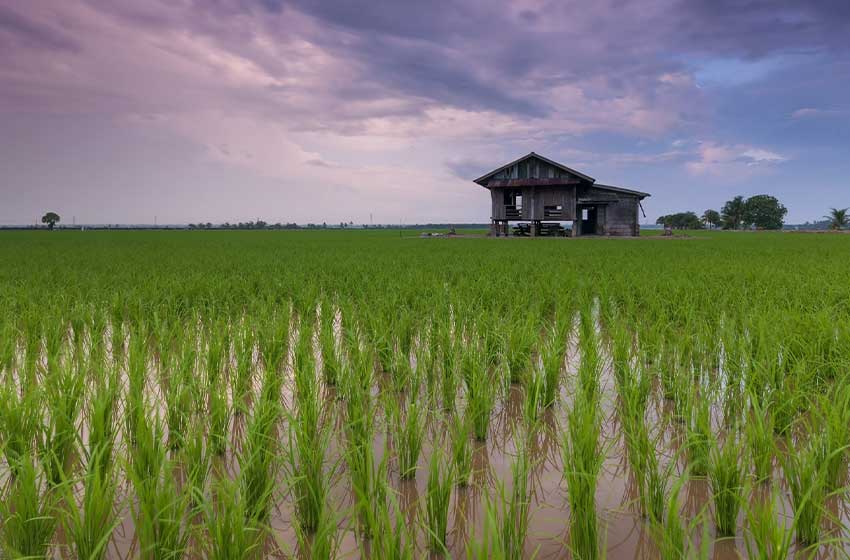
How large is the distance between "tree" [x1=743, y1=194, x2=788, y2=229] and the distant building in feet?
235

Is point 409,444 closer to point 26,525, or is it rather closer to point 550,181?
point 26,525

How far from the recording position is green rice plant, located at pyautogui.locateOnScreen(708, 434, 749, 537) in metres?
1.85

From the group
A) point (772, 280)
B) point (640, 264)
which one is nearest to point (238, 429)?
point (772, 280)

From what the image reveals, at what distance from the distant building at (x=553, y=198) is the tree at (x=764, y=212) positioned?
71.5 metres

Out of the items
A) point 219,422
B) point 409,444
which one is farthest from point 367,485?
point 219,422

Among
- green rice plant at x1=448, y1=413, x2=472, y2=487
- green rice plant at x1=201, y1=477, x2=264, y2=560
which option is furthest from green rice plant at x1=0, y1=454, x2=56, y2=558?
Answer: green rice plant at x1=448, y1=413, x2=472, y2=487

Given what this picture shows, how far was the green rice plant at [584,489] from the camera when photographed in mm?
1645

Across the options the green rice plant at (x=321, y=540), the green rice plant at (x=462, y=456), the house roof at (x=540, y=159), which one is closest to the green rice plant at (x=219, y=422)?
the green rice plant at (x=321, y=540)

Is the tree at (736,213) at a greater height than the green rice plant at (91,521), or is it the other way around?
the tree at (736,213)

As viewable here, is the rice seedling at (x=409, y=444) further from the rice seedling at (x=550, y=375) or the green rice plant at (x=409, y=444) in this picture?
the rice seedling at (x=550, y=375)

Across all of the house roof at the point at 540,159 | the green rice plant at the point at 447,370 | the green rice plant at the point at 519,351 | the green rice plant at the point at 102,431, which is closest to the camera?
the green rice plant at the point at 102,431

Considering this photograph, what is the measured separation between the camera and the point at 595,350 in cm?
358

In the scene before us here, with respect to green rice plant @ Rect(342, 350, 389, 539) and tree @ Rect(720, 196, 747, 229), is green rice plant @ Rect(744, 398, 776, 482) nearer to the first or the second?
green rice plant @ Rect(342, 350, 389, 539)

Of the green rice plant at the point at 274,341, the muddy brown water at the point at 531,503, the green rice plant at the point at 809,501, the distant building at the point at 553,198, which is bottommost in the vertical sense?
the muddy brown water at the point at 531,503
